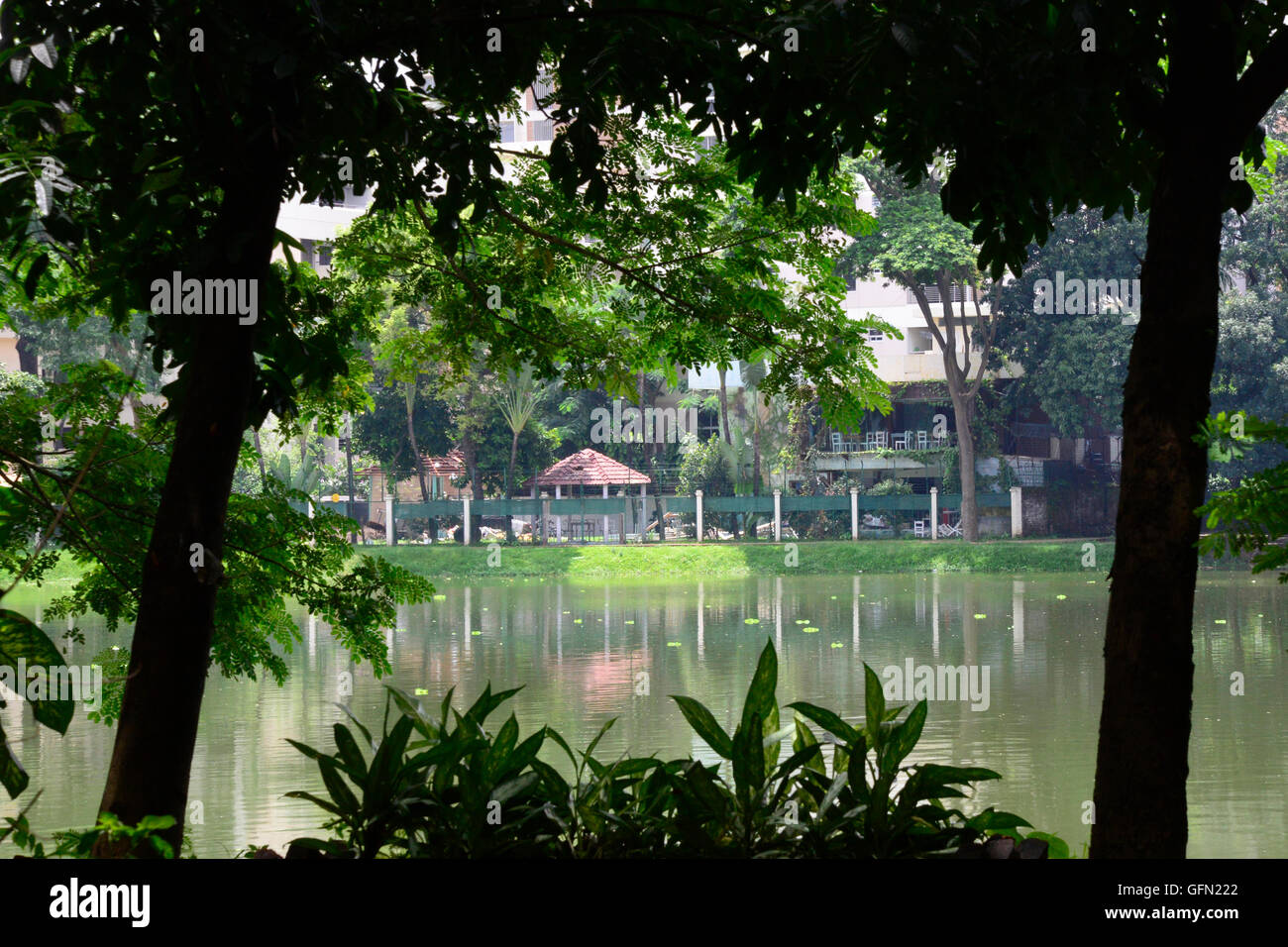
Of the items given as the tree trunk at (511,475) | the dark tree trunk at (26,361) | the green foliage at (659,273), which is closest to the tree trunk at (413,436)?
the tree trunk at (511,475)

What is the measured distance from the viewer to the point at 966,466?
103 ft

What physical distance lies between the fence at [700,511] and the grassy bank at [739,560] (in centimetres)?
216

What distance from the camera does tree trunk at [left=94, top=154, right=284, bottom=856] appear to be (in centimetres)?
329

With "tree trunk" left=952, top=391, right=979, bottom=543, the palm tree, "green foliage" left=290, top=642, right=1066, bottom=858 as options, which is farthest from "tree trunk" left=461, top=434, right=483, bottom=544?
"green foliage" left=290, top=642, right=1066, bottom=858

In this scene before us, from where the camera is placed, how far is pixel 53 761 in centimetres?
997

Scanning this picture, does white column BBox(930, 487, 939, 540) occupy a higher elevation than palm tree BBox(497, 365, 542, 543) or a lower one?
lower

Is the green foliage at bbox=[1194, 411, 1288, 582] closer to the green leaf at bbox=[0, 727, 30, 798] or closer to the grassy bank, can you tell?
the green leaf at bbox=[0, 727, 30, 798]

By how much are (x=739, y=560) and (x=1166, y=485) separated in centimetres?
2776

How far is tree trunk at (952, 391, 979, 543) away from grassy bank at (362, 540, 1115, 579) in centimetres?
90

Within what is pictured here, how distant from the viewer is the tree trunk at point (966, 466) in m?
31.3

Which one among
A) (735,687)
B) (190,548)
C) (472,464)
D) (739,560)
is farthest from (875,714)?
(472,464)

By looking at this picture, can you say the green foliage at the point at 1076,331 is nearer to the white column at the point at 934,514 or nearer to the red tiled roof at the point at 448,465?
the white column at the point at 934,514

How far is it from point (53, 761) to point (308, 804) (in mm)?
2590
